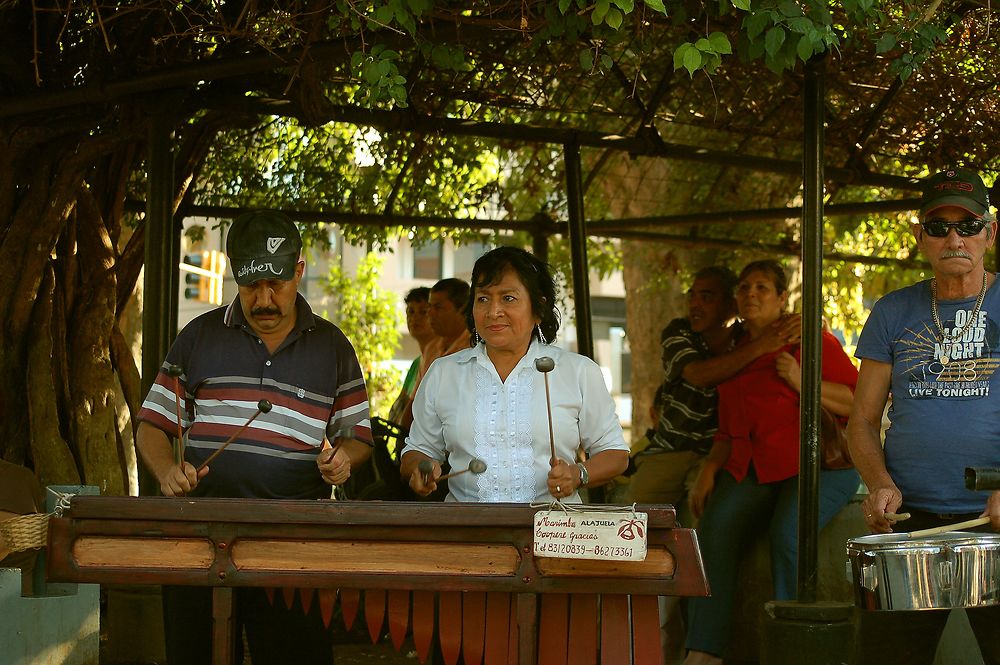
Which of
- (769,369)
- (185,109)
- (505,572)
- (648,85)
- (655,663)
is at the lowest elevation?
(655,663)

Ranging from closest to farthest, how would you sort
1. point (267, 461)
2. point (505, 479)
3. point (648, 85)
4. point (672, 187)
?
point (505, 479)
point (267, 461)
point (648, 85)
point (672, 187)

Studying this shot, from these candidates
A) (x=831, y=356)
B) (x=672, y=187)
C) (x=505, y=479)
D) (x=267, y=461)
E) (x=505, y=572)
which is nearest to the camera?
(x=505, y=572)

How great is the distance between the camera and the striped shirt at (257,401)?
13.5 feet

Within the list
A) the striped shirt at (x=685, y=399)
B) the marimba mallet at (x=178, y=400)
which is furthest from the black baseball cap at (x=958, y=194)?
the marimba mallet at (x=178, y=400)

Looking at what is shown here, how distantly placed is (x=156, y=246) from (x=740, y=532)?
286cm

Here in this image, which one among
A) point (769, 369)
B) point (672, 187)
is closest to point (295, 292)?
point (769, 369)

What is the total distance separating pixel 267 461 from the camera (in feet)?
13.5

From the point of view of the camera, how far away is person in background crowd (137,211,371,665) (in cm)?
402

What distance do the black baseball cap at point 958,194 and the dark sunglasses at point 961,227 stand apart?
0.02m

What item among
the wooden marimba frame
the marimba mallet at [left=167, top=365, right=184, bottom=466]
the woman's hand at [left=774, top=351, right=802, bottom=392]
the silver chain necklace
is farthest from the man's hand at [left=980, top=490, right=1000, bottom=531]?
the marimba mallet at [left=167, top=365, right=184, bottom=466]

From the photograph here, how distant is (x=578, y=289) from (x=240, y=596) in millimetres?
3770

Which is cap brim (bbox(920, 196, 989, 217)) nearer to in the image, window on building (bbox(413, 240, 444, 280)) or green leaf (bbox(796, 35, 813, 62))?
green leaf (bbox(796, 35, 813, 62))

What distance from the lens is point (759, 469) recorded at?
5.70 metres

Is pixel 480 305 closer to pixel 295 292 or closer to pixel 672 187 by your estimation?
pixel 295 292
